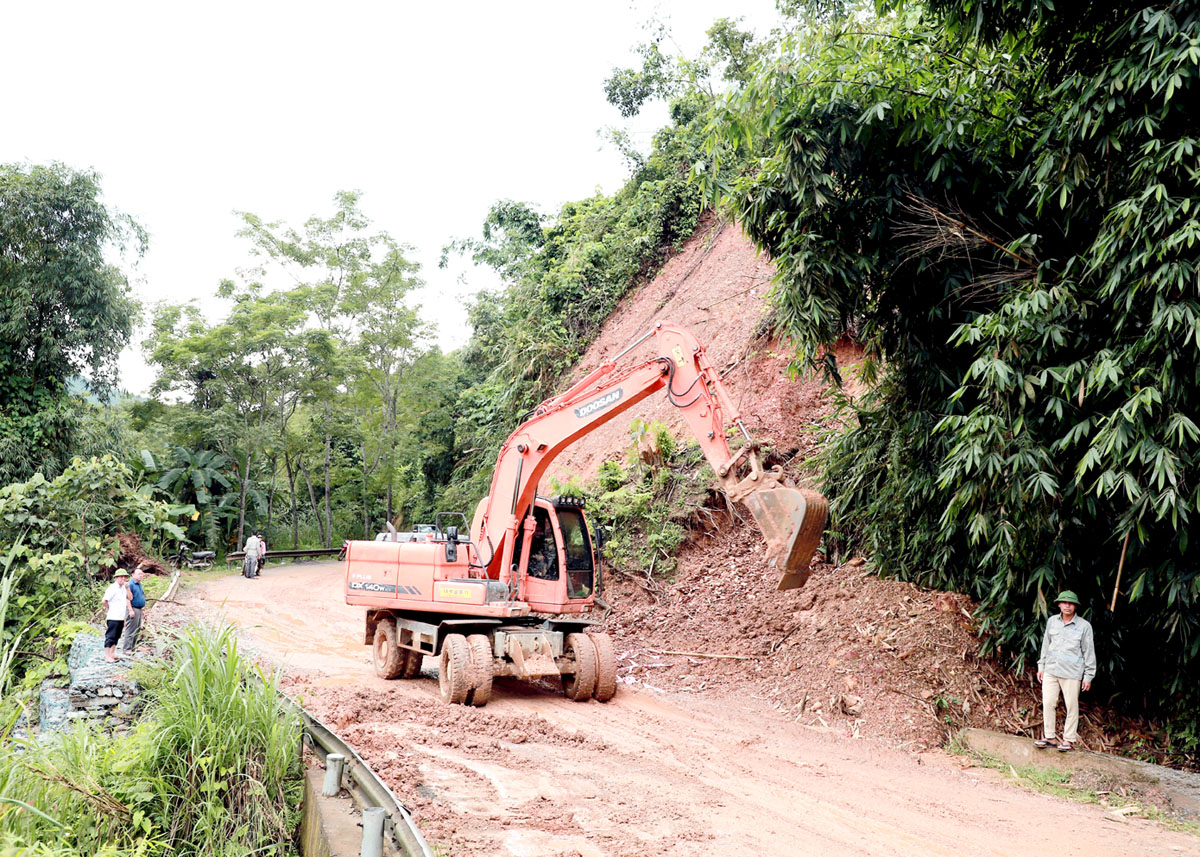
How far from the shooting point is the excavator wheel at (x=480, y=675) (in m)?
8.57

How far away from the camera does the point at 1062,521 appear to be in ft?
22.3

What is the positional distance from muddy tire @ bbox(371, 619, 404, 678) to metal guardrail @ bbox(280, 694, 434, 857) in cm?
359

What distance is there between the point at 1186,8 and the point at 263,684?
800cm

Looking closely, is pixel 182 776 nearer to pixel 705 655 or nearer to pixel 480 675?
pixel 480 675

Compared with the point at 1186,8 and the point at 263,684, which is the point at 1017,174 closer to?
the point at 1186,8

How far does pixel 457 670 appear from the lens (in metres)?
8.56

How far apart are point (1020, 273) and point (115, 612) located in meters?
10.3

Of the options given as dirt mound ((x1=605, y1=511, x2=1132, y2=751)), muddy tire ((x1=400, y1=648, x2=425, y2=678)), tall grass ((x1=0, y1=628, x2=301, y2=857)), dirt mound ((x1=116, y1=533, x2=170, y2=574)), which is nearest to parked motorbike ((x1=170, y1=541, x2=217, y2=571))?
dirt mound ((x1=116, y1=533, x2=170, y2=574))

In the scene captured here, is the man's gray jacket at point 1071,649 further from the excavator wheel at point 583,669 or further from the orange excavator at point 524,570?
the excavator wheel at point 583,669

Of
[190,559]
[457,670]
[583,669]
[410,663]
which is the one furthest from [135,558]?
[583,669]

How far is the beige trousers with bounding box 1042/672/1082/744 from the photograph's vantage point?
279 inches

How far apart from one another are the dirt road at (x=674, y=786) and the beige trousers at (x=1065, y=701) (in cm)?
75

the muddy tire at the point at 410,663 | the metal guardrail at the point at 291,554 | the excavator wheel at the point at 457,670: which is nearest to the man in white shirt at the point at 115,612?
the muddy tire at the point at 410,663

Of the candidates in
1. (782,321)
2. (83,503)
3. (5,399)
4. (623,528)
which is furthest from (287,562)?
(782,321)
